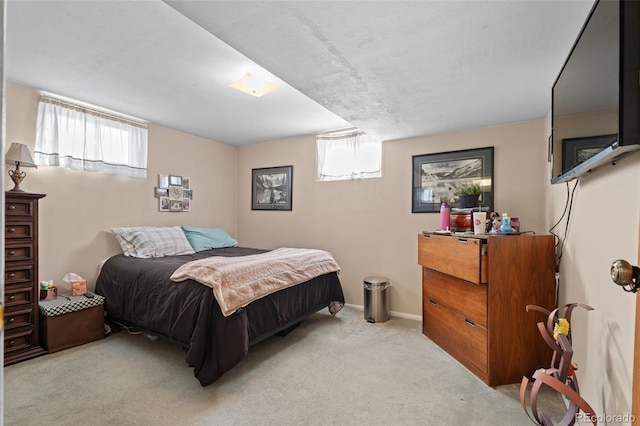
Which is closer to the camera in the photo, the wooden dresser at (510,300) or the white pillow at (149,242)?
the wooden dresser at (510,300)

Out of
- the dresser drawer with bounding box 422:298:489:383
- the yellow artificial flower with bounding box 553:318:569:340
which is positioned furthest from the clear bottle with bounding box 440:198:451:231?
the yellow artificial flower with bounding box 553:318:569:340

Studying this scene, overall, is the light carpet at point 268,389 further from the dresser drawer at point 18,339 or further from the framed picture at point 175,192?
the framed picture at point 175,192

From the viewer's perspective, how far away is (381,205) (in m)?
3.77

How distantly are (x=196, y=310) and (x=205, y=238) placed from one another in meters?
1.89

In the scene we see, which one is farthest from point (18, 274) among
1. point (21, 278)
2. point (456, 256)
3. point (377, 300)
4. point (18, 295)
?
point (456, 256)

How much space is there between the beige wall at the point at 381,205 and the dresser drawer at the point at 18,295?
104 inches

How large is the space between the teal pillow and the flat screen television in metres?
3.66

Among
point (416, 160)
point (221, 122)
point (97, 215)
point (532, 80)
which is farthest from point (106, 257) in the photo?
point (532, 80)

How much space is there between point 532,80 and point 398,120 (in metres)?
1.10

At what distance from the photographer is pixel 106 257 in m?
3.37

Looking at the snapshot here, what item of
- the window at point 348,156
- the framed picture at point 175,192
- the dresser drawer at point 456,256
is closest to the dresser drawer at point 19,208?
the framed picture at point 175,192

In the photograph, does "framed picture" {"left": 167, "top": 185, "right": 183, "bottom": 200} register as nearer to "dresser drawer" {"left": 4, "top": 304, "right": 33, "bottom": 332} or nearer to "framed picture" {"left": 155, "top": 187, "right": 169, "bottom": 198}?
"framed picture" {"left": 155, "top": 187, "right": 169, "bottom": 198}

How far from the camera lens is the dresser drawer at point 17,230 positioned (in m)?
2.43

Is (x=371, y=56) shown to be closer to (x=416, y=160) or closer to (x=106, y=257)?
(x=416, y=160)
